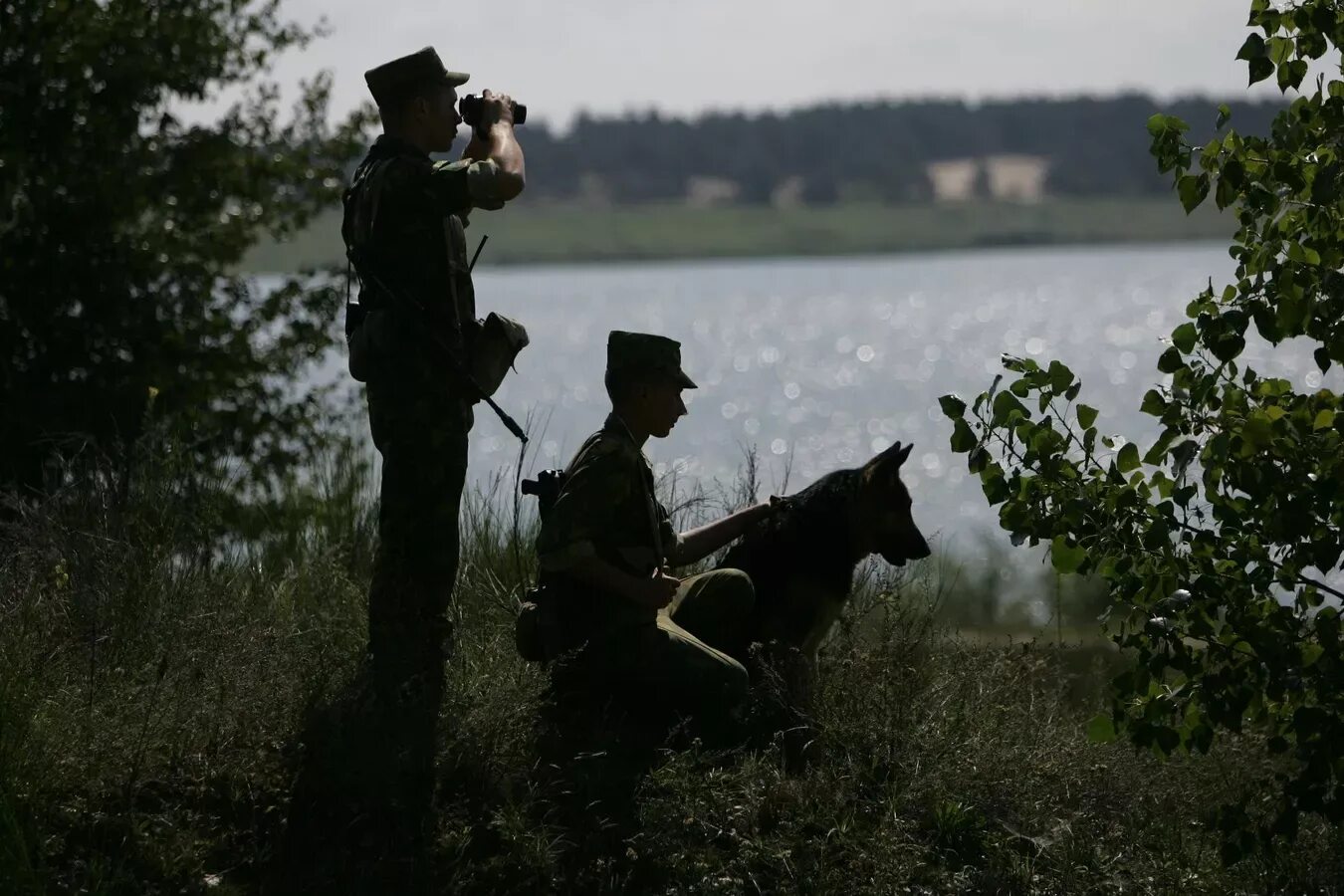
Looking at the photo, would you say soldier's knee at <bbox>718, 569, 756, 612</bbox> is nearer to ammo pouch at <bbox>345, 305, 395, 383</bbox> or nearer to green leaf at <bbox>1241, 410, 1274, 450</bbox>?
ammo pouch at <bbox>345, 305, 395, 383</bbox>

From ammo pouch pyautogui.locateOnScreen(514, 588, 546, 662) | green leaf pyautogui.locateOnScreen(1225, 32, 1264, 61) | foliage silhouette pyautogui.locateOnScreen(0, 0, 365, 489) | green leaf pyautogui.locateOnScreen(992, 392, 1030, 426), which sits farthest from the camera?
foliage silhouette pyautogui.locateOnScreen(0, 0, 365, 489)

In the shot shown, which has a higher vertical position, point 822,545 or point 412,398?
point 412,398

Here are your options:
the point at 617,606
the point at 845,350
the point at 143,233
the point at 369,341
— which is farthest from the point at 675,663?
the point at 845,350

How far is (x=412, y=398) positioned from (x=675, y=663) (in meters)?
1.37

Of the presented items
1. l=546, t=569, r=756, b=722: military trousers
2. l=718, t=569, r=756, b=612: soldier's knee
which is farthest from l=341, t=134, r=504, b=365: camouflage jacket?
l=718, t=569, r=756, b=612: soldier's knee

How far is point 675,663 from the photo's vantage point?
5.93 meters

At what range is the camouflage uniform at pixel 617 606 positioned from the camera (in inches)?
226

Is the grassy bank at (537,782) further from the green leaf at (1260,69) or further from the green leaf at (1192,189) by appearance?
the green leaf at (1260,69)

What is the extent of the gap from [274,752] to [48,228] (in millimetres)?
6144

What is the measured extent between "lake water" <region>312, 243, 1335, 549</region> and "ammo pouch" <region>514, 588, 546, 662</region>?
2.54 feet

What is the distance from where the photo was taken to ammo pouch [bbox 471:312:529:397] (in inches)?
232

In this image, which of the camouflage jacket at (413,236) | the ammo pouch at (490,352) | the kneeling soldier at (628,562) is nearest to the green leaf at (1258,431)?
the kneeling soldier at (628,562)

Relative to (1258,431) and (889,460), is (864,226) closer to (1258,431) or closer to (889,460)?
(889,460)

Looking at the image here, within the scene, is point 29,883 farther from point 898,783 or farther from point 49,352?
point 49,352
